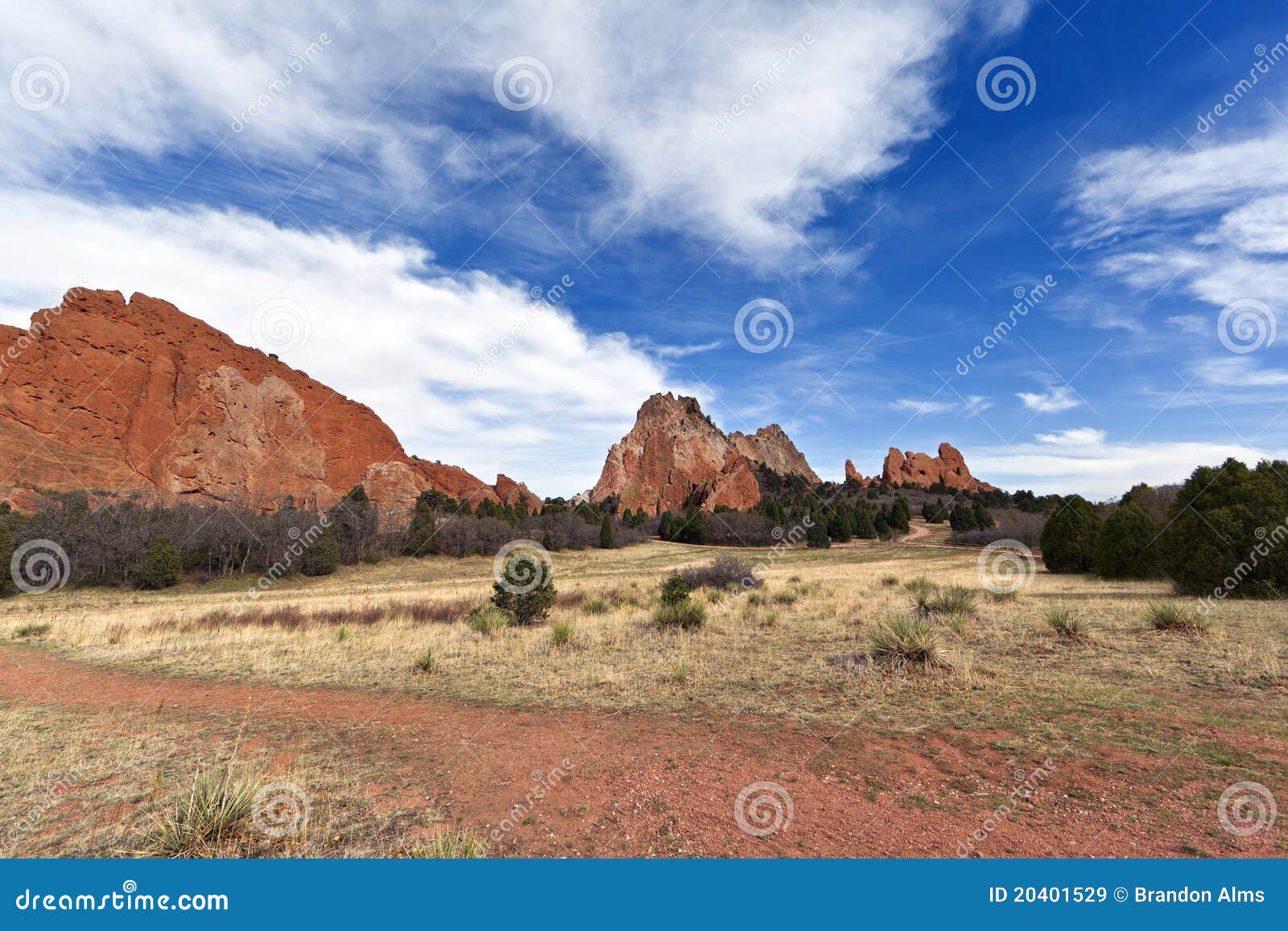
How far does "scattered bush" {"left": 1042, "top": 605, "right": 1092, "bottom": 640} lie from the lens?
427 inches

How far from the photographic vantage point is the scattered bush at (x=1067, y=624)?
10852mm

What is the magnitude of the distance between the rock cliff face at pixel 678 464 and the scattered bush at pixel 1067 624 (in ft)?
279

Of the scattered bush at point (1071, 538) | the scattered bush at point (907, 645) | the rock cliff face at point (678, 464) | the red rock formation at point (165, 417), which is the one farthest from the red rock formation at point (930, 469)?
the scattered bush at point (907, 645)

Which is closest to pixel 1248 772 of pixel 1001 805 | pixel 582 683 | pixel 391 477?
pixel 1001 805

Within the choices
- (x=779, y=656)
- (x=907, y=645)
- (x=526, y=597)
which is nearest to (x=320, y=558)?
(x=526, y=597)

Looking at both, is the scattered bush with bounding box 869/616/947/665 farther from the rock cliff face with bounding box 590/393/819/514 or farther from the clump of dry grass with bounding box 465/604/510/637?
the rock cliff face with bounding box 590/393/819/514

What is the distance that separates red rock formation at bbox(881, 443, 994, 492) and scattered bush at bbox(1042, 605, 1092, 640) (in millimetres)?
145558

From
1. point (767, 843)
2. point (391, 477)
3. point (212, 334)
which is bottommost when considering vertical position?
point (767, 843)

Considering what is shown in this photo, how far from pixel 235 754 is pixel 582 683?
5.09 meters

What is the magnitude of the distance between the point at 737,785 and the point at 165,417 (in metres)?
105

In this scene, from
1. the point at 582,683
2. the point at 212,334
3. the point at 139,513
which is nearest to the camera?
the point at 582,683

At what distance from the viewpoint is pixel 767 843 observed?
175 inches

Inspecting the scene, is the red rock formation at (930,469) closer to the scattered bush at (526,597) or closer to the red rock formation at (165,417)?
the red rock formation at (165,417)

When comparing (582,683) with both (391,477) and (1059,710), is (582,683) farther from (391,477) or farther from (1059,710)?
(391,477)
